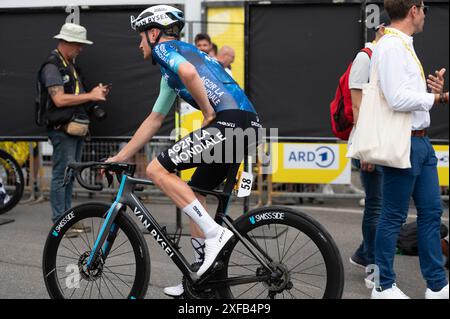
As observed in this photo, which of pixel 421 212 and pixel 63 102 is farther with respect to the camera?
pixel 63 102

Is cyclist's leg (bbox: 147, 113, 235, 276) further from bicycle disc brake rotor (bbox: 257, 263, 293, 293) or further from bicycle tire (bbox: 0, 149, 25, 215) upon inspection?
bicycle tire (bbox: 0, 149, 25, 215)

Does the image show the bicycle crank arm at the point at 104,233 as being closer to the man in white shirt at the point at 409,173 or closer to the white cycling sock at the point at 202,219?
the white cycling sock at the point at 202,219

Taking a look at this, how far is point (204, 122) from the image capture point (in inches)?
A: 163

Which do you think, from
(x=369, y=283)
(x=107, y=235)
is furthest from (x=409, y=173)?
(x=107, y=235)

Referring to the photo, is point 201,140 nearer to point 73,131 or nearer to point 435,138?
point 73,131

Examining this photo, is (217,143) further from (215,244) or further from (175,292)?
(175,292)

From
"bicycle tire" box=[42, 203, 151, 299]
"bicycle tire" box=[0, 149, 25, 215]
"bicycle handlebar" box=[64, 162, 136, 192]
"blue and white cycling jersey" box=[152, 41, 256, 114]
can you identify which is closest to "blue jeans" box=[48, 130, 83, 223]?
"bicycle tire" box=[0, 149, 25, 215]

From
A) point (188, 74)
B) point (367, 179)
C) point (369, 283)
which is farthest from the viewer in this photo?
point (367, 179)

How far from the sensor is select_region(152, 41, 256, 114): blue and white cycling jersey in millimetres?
4074

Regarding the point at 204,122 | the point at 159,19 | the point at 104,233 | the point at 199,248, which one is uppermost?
the point at 159,19

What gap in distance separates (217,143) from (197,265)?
2.45 ft

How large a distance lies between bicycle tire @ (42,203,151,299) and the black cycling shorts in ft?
1.43

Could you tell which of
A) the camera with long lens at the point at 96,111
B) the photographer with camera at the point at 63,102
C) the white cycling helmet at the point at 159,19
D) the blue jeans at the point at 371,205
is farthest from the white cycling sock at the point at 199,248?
the camera with long lens at the point at 96,111

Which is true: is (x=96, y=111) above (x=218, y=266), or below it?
above
